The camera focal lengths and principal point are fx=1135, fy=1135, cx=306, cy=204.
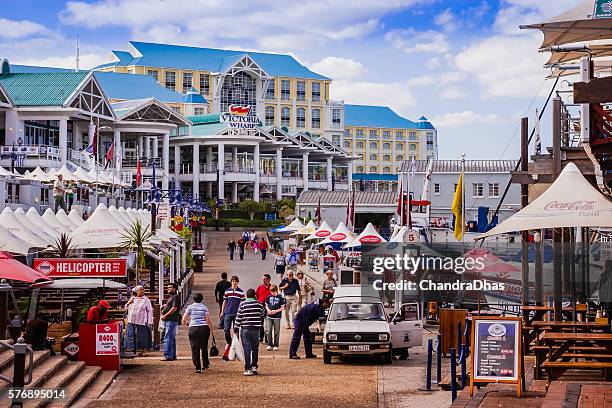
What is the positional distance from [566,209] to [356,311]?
7154 millimetres

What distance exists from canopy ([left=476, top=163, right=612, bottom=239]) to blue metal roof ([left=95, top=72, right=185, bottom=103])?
108 m

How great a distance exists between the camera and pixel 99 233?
3019 centimetres

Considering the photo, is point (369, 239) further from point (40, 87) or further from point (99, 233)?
point (40, 87)

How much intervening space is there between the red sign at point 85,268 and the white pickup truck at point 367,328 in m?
4.15

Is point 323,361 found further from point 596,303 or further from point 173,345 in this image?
point 596,303

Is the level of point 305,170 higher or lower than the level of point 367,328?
higher

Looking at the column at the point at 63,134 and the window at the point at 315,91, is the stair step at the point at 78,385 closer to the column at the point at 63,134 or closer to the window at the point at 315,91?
the column at the point at 63,134

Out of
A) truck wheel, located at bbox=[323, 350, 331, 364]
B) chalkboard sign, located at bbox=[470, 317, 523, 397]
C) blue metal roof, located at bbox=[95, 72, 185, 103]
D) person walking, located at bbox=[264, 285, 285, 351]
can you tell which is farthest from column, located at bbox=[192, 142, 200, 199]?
chalkboard sign, located at bbox=[470, 317, 523, 397]

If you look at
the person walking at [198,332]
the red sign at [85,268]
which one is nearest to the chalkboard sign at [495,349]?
the person walking at [198,332]

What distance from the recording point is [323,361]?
70.5 ft

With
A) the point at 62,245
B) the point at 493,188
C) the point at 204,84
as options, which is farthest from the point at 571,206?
the point at 204,84

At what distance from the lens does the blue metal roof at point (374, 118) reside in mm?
167250

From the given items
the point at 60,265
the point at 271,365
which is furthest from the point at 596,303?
the point at 60,265

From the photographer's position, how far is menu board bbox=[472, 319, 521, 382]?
48.6 feet
